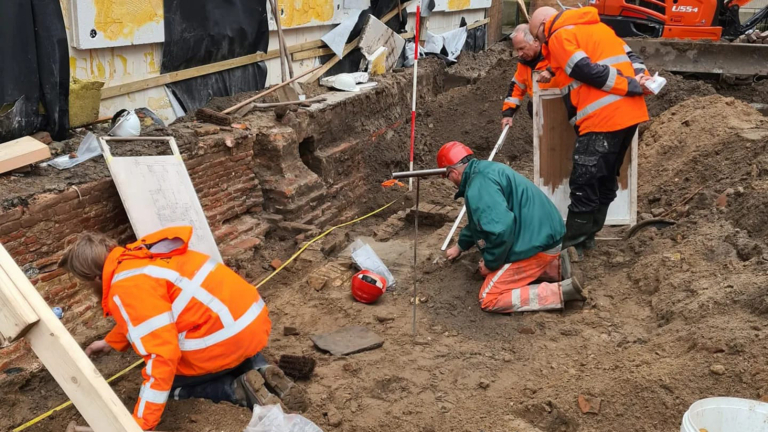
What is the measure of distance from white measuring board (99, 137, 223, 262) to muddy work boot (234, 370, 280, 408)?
5.84 ft

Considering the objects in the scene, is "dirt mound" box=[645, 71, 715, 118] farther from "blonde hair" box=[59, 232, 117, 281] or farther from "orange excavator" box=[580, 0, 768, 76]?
"blonde hair" box=[59, 232, 117, 281]

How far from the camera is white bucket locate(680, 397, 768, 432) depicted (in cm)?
259

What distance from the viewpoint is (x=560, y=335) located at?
4.37 metres

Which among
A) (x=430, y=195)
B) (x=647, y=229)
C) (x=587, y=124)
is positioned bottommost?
(x=430, y=195)

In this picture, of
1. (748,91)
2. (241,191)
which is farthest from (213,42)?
(748,91)

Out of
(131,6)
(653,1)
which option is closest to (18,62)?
(131,6)

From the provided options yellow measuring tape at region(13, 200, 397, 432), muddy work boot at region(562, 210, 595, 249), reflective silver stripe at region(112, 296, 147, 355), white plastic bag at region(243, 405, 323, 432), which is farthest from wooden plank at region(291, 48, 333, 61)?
white plastic bag at region(243, 405, 323, 432)

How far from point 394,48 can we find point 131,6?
5331 mm

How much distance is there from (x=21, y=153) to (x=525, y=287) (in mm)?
3742

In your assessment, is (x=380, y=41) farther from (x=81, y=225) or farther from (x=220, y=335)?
(x=220, y=335)

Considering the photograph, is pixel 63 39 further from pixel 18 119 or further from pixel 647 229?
pixel 647 229

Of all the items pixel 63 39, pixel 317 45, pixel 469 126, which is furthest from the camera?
pixel 469 126

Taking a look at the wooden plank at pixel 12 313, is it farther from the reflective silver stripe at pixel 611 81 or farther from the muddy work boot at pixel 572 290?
the reflective silver stripe at pixel 611 81

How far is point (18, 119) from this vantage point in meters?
5.03
